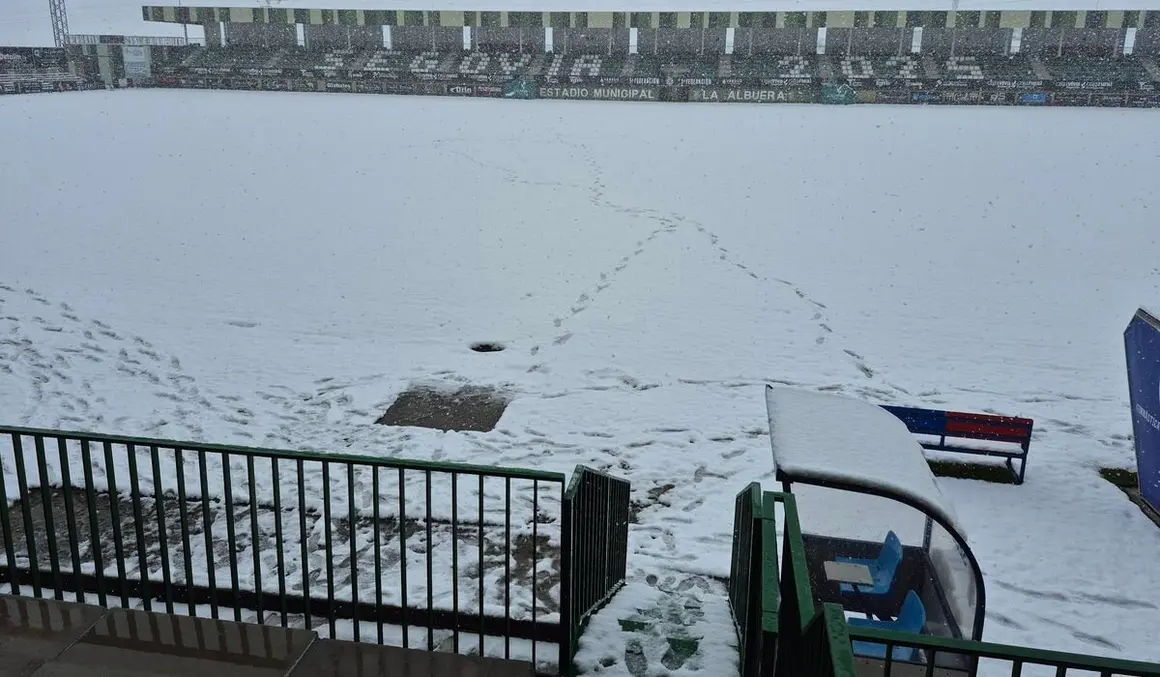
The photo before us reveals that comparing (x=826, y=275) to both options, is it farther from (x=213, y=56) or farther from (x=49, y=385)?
(x=213, y=56)

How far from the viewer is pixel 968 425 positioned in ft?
31.6

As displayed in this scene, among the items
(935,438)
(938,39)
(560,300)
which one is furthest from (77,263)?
(938,39)

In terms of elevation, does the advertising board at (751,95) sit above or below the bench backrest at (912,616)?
above

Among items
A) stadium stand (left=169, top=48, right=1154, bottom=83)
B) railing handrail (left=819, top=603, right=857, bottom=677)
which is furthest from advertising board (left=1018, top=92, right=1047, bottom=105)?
railing handrail (left=819, top=603, right=857, bottom=677)

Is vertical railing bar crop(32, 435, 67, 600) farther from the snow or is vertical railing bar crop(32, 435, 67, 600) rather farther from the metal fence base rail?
the snow

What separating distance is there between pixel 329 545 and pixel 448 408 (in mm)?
5935

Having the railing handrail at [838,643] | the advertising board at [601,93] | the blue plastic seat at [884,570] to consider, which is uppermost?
the advertising board at [601,93]

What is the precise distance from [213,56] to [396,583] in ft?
248

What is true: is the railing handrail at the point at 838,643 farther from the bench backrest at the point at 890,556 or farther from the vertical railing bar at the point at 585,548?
the bench backrest at the point at 890,556

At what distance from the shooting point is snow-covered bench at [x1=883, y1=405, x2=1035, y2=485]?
9.45 metres

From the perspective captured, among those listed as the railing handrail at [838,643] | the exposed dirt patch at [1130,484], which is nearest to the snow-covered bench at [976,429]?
the exposed dirt patch at [1130,484]

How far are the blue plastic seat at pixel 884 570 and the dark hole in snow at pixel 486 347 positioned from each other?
7.50m

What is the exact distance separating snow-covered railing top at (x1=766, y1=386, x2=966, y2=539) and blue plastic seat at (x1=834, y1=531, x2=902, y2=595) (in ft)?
3.09

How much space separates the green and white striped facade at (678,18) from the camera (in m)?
62.5
